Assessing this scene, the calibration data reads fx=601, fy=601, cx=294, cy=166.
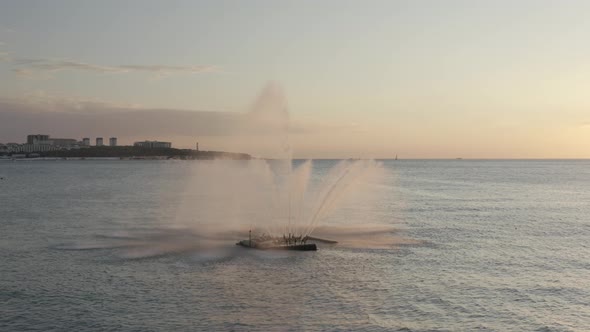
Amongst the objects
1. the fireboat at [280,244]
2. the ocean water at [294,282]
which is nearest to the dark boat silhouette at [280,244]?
the fireboat at [280,244]

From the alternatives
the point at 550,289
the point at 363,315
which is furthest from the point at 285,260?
the point at 550,289

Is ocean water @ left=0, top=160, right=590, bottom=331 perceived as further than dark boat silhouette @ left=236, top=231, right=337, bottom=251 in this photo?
No

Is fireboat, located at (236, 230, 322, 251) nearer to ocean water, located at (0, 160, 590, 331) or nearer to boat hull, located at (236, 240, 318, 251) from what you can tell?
boat hull, located at (236, 240, 318, 251)

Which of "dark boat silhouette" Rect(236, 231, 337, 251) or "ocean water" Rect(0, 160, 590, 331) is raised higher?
"dark boat silhouette" Rect(236, 231, 337, 251)

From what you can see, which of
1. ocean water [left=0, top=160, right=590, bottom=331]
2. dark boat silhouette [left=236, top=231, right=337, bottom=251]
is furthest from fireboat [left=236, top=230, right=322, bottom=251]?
ocean water [left=0, top=160, right=590, bottom=331]

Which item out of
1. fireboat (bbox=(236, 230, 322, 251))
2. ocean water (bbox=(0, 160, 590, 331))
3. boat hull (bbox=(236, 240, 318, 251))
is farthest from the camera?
fireboat (bbox=(236, 230, 322, 251))

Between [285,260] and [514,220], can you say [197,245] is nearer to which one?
[285,260]

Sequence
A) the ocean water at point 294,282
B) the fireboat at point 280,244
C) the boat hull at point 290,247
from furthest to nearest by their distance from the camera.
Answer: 1. the fireboat at point 280,244
2. the boat hull at point 290,247
3. the ocean water at point 294,282

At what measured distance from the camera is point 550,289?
42.9m

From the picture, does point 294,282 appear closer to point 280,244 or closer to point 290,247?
point 290,247

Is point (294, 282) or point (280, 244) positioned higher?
point (280, 244)

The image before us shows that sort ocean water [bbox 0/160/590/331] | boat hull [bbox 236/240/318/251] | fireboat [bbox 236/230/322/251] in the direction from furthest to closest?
1. fireboat [bbox 236/230/322/251]
2. boat hull [bbox 236/240/318/251]
3. ocean water [bbox 0/160/590/331]

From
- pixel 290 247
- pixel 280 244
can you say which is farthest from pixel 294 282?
pixel 280 244

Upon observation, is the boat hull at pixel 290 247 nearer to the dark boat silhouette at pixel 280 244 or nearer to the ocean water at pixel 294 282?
the dark boat silhouette at pixel 280 244
